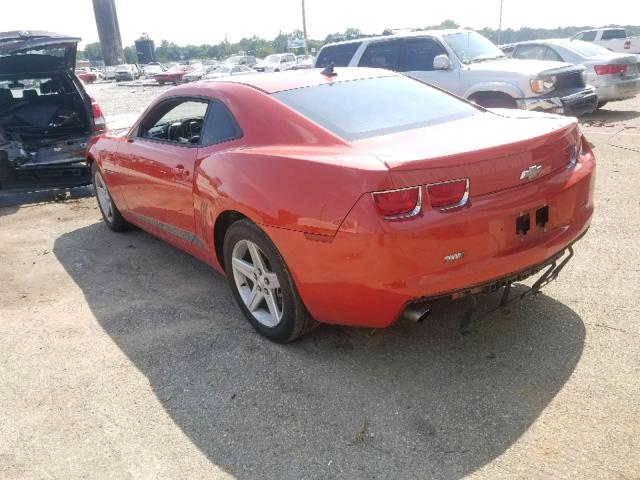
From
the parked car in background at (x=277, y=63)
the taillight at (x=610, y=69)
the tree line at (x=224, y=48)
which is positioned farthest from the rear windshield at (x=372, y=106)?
the tree line at (x=224, y=48)

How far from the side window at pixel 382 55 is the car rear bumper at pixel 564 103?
218 cm

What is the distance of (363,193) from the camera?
2496 millimetres

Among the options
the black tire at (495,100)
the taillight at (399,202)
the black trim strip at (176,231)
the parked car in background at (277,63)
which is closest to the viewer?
the taillight at (399,202)

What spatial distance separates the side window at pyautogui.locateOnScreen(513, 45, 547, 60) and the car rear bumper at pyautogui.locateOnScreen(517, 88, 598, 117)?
3222 mm

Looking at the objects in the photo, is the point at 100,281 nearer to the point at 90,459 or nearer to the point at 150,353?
the point at 150,353

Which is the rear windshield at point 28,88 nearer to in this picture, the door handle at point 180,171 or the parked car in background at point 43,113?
the parked car in background at point 43,113

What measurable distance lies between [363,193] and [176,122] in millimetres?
2656

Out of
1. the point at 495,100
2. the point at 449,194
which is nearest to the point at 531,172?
the point at 449,194

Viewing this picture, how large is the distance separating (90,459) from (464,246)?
1.94 m

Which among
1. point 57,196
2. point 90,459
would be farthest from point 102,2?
point 90,459

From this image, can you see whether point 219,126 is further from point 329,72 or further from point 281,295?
point 281,295

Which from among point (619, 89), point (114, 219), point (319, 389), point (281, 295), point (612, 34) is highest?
point (612, 34)

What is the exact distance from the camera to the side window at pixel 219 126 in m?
3.47

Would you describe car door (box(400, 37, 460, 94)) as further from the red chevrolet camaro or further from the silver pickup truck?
the red chevrolet camaro
